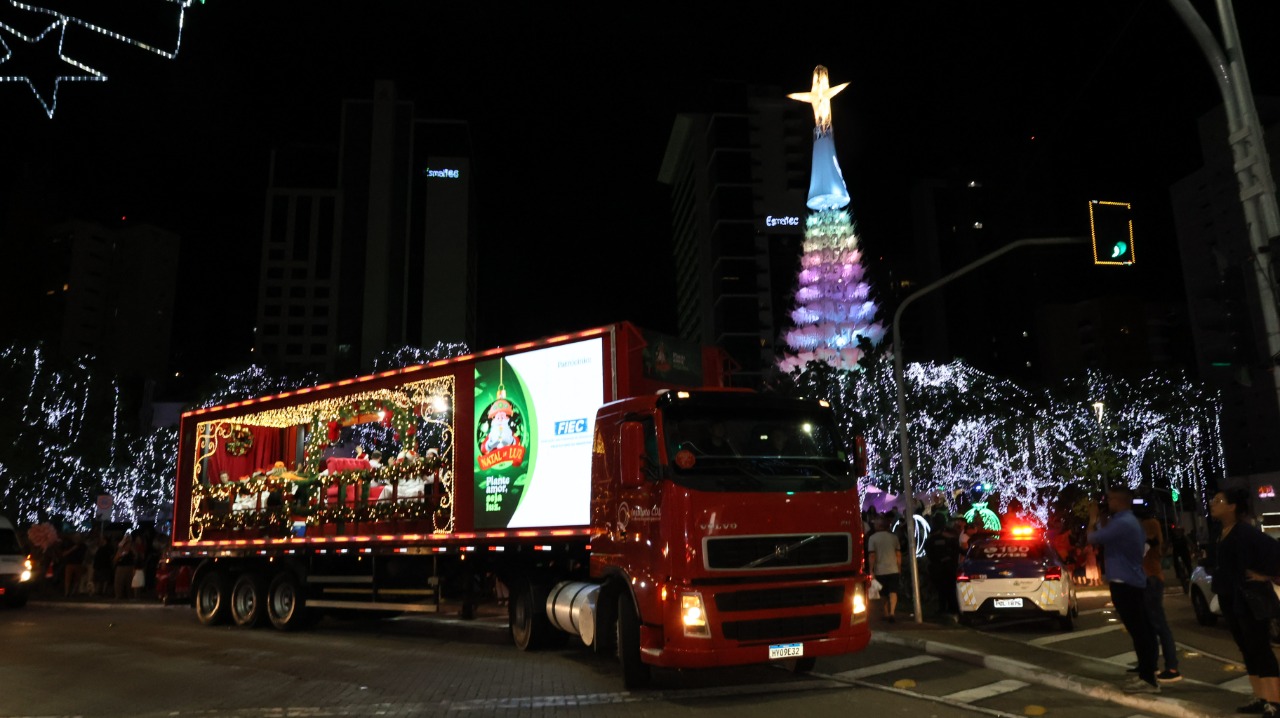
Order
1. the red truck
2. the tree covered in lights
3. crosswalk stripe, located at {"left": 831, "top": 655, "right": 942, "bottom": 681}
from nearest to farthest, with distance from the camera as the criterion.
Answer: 1. the red truck
2. crosswalk stripe, located at {"left": 831, "top": 655, "right": 942, "bottom": 681}
3. the tree covered in lights

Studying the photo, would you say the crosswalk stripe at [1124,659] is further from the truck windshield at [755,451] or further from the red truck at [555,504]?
the truck windshield at [755,451]

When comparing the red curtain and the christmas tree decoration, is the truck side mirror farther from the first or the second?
the red curtain

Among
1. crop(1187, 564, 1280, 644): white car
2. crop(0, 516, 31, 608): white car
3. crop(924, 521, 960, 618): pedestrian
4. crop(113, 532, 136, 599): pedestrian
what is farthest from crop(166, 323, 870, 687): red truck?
crop(113, 532, 136, 599): pedestrian

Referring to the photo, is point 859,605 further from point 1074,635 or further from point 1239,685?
point 1074,635

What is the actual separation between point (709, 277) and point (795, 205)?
14.5 m

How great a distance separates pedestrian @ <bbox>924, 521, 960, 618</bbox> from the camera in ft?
52.1

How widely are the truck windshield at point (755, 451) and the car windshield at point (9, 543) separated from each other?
67.5 feet

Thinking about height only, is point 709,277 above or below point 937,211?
below

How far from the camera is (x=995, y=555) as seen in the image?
1436 cm

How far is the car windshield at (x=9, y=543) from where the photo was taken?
22281mm

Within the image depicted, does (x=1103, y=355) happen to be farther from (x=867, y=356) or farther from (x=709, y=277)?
(x=867, y=356)

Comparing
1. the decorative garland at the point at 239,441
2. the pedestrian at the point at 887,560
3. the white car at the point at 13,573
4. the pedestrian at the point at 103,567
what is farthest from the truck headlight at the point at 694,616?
the pedestrian at the point at 103,567

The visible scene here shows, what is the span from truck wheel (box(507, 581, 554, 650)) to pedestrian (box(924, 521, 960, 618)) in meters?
7.17

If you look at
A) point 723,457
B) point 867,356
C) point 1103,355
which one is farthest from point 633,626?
point 1103,355
